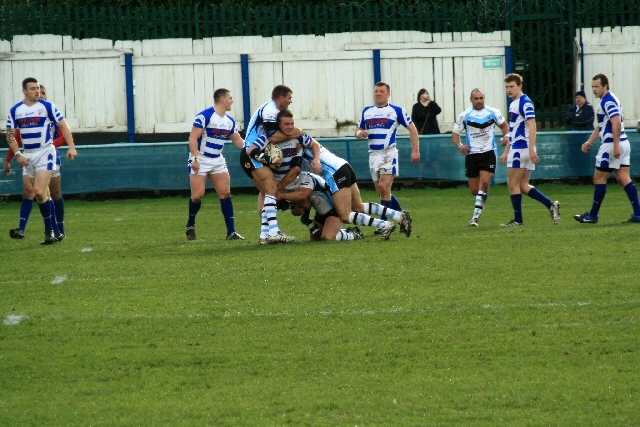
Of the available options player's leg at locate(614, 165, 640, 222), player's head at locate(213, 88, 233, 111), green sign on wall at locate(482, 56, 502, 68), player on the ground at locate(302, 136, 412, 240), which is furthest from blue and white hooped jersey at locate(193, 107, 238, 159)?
green sign on wall at locate(482, 56, 502, 68)

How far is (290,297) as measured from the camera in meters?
8.52

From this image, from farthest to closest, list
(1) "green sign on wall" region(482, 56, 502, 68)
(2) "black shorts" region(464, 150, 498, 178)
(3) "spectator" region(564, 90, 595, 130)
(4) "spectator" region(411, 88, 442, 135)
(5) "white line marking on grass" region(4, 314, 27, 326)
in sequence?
(1) "green sign on wall" region(482, 56, 502, 68) < (4) "spectator" region(411, 88, 442, 135) < (3) "spectator" region(564, 90, 595, 130) < (2) "black shorts" region(464, 150, 498, 178) < (5) "white line marking on grass" region(4, 314, 27, 326)

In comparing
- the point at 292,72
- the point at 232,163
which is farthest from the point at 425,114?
the point at 232,163

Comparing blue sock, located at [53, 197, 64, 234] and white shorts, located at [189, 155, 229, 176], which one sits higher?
white shorts, located at [189, 155, 229, 176]

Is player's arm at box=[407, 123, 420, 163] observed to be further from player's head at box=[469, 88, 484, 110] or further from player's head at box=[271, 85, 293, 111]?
player's head at box=[271, 85, 293, 111]

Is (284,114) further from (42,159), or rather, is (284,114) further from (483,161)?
(483,161)

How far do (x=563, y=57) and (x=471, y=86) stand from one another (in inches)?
75.1

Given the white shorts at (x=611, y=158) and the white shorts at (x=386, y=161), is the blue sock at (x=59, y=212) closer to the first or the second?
the white shorts at (x=386, y=161)

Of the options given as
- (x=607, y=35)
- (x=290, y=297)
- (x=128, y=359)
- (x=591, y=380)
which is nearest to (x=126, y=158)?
(x=607, y=35)

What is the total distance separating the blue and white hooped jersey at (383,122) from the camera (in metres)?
14.1

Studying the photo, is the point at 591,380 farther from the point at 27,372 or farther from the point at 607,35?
the point at 607,35

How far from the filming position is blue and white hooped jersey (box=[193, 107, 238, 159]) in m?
13.1

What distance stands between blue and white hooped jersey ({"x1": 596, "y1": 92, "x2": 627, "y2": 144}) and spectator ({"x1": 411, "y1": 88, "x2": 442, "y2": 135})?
24.8 feet

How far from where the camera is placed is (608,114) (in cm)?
1340
